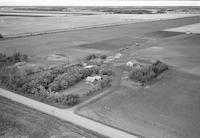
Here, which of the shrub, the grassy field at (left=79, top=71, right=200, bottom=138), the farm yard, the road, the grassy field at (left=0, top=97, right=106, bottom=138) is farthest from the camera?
the shrub

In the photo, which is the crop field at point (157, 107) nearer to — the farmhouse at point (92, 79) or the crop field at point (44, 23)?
the farmhouse at point (92, 79)

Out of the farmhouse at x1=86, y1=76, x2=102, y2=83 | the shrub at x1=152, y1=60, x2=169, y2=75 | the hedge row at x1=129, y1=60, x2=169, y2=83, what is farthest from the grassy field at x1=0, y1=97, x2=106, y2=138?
the shrub at x1=152, y1=60, x2=169, y2=75

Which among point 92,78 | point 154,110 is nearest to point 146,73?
point 92,78

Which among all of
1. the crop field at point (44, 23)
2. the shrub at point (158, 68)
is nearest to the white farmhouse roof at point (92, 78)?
the shrub at point (158, 68)

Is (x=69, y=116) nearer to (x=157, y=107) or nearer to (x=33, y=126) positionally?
(x=33, y=126)

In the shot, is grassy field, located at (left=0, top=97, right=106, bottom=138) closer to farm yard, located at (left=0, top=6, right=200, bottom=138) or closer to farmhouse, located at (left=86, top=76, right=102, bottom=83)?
farm yard, located at (left=0, top=6, right=200, bottom=138)
